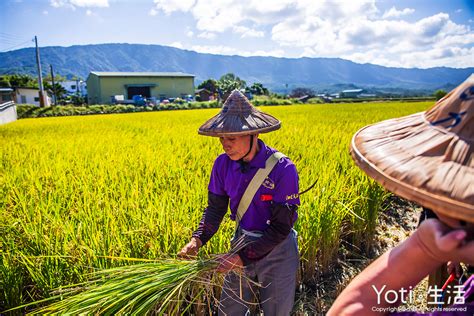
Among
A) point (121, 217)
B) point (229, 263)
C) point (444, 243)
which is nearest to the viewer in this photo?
point (444, 243)

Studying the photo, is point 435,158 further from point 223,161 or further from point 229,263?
point 223,161

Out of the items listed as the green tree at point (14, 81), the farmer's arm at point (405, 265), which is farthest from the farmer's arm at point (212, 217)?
the green tree at point (14, 81)

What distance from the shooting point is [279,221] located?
139 centimetres

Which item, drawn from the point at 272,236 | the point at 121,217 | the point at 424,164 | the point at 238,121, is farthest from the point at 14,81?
the point at 424,164

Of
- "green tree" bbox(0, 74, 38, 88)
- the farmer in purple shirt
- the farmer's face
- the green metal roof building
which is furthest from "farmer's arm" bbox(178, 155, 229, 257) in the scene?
"green tree" bbox(0, 74, 38, 88)

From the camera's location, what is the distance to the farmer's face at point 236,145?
146 centimetres

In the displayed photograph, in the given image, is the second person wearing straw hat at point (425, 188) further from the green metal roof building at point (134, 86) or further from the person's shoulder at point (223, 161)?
the green metal roof building at point (134, 86)

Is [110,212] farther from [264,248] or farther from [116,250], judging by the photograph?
[264,248]

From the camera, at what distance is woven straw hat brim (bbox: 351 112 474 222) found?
0.52 m

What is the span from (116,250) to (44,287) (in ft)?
1.27

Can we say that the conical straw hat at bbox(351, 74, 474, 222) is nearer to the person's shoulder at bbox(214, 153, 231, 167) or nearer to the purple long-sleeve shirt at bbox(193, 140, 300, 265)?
the purple long-sleeve shirt at bbox(193, 140, 300, 265)

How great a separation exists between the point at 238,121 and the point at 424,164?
3.13 ft

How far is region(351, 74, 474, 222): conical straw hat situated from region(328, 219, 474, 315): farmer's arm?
45mm

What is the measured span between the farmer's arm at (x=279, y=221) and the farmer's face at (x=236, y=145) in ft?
0.70
